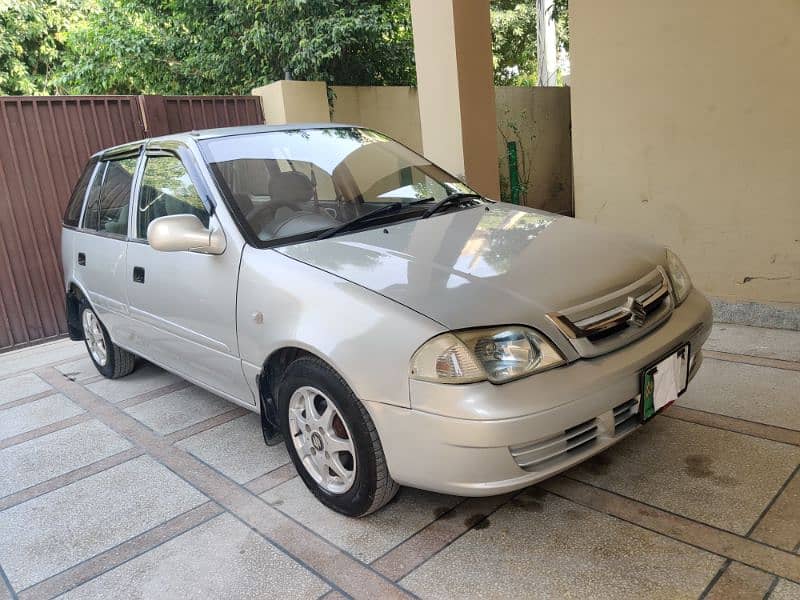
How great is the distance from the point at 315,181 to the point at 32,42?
13284 millimetres

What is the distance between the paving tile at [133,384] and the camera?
4.39 metres

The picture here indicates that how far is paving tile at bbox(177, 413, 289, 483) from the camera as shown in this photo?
313 cm

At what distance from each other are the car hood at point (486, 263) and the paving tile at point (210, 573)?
1.08 metres

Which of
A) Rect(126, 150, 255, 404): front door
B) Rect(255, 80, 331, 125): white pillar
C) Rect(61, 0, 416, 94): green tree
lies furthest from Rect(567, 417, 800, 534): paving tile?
Rect(61, 0, 416, 94): green tree

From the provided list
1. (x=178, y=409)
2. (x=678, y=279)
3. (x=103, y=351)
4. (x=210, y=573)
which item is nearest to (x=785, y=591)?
(x=678, y=279)

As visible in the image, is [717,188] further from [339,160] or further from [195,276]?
[195,276]

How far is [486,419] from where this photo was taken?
2.02 m

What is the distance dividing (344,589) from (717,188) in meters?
3.77

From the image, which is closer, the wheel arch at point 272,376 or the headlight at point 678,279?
the wheel arch at point 272,376

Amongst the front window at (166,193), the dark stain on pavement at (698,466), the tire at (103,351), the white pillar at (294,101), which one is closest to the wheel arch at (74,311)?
the tire at (103,351)

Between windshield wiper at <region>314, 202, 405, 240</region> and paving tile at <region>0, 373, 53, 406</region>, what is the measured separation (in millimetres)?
3089

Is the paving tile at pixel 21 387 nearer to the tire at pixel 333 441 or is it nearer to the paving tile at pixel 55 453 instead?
the paving tile at pixel 55 453

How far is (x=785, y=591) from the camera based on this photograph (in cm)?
193

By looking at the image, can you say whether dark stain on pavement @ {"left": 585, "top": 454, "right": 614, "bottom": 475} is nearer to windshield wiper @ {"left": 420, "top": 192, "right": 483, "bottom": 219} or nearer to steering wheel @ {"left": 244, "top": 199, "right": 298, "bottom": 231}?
windshield wiper @ {"left": 420, "top": 192, "right": 483, "bottom": 219}
